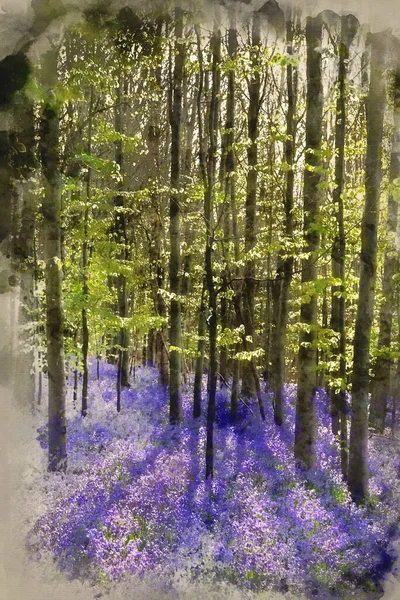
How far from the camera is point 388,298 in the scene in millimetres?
12906

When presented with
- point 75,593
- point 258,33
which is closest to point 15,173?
point 258,33

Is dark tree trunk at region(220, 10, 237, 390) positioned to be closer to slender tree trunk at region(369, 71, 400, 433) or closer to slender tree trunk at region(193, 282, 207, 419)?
slender tree trunk at region(193, 282, 207, 419)

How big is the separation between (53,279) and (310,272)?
512 cm

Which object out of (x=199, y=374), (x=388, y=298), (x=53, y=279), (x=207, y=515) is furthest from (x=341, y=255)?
(x=199, y=374)

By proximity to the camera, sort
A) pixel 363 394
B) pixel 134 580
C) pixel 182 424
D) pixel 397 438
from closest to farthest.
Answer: pixel 134 580 < pixel 397 438 < pixel 363 394 < pixel 182 424

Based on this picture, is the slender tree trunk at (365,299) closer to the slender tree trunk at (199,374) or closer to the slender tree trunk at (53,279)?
the slender tree trunk at (53,279)

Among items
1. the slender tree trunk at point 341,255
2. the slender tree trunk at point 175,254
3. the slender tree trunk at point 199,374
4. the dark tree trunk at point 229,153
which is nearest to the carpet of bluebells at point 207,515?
the slender tree trunk at point 341,255

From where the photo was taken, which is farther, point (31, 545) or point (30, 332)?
point (30, 332)

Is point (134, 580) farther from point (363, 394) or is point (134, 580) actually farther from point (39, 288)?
point (363, 394)

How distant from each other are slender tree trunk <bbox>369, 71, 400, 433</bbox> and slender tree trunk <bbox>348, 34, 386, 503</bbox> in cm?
45

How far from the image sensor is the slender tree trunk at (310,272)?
8812 millimetres

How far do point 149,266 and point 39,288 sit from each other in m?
11.1

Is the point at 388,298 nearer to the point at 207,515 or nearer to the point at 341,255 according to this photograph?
the point at 341,255

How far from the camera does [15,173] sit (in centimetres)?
499
